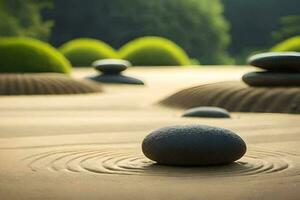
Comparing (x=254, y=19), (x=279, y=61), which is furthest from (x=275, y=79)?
(x=254, y=19)

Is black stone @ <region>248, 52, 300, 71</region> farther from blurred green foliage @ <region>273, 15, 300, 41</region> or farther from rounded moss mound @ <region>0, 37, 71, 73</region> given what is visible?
blurred green foliage @ <region>273, 15, 300, 41</region>

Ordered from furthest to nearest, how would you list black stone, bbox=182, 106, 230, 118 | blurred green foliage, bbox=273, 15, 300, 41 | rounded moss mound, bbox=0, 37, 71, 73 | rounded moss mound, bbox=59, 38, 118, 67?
blurred green foliage, bbox=273, 15, 300, 41
rounded moss mound, bbox=59, 38, 118, 67
rounded moss mound, bbox=0, 37, 71, 73
black stone, bbox=182, 106, 230, 118

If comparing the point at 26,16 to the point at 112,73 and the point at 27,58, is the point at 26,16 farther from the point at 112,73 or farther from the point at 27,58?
the point at 27,58

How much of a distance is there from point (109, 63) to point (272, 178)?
17776mm

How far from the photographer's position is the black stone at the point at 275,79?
13.1 metres

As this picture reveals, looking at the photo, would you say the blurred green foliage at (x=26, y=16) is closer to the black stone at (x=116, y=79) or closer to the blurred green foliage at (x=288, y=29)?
the blurred green foliage at (x=288, y=29)

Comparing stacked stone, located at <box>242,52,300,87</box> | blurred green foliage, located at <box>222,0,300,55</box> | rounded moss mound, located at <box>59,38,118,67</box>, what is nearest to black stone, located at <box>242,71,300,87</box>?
stacked stone, located at <box>242,52,300,87</box>

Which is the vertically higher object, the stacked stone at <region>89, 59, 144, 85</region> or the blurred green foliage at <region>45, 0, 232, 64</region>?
the blurred green foliage at <region>45, 0, 232, 64</region>

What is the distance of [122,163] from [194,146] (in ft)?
2.03

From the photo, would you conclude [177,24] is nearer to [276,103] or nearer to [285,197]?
[276,103]

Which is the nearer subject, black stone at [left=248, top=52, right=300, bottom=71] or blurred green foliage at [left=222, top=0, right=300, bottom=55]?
black stone at [left=248, top=52, right=300, bottom=71]

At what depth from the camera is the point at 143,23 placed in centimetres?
5109

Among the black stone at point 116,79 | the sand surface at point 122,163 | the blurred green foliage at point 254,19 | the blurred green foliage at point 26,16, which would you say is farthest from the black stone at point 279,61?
the blurred green foliage at point 254,19

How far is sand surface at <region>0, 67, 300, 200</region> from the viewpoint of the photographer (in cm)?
473
